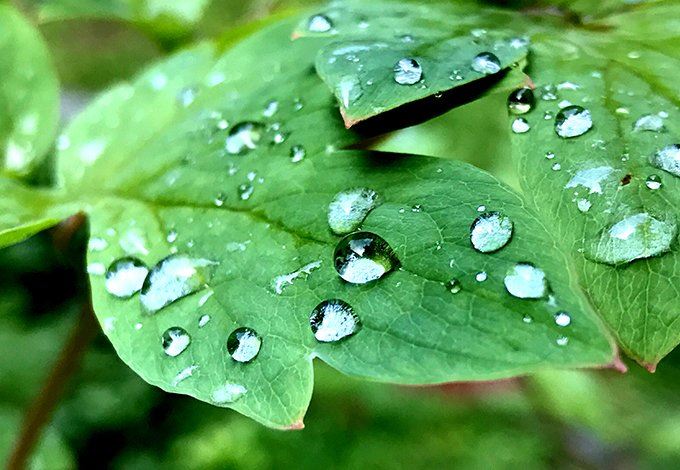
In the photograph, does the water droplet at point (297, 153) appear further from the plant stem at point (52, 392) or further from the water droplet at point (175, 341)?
the plant stem at point (52, 392)

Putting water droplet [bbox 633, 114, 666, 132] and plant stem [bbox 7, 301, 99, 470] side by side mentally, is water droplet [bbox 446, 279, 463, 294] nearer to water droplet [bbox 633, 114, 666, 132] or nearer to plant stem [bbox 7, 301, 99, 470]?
water droplet [bbox 633, 114, 666, 132]

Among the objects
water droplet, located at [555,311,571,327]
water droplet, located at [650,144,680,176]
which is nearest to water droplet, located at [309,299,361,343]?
water droplet, located at [555,311,571,327]

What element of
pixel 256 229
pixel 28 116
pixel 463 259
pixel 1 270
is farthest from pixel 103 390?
pixel 463 259

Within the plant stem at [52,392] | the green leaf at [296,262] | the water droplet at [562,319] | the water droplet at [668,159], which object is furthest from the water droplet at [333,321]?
the plant stem at [52,392]

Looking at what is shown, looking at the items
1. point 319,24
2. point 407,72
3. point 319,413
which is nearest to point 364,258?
point 407,72

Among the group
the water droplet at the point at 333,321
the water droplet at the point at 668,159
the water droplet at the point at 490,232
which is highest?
the water droplet at the point at 668,159

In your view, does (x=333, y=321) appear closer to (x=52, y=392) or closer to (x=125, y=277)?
(x=125, y=277)

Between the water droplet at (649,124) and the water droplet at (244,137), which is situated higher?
the water droplet at (649,124)
